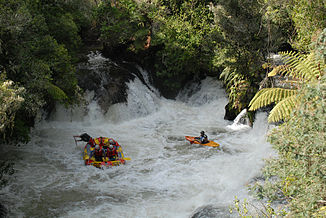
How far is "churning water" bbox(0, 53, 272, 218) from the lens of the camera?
692cm

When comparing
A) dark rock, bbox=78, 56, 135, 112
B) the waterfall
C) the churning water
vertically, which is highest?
dark rock, bbox=78, 56, 135, 112

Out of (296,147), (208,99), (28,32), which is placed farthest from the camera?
(208,99)

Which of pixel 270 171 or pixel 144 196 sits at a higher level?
pixel 270 171

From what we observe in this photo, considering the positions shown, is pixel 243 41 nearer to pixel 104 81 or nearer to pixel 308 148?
→ pixel 104 81

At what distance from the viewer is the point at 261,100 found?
712cm

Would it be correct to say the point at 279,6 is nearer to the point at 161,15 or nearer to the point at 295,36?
the point at 295,36

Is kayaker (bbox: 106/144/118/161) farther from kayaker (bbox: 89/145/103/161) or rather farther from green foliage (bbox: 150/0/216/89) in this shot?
green foliage (bbox: 150/0/216/89)

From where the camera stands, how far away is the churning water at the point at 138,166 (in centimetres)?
692

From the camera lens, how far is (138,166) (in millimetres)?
9234

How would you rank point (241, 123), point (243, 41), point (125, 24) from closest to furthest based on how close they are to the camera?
point (243, 41), point (241, 123), point (125, 24)

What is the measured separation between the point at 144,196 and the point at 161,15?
12888mm

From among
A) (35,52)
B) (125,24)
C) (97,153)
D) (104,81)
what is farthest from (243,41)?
(35,52)

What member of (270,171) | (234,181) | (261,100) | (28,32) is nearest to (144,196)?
(234,181)

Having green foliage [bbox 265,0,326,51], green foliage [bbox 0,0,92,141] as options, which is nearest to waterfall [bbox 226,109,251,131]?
green foliage [bbox 265,0,326,51]
